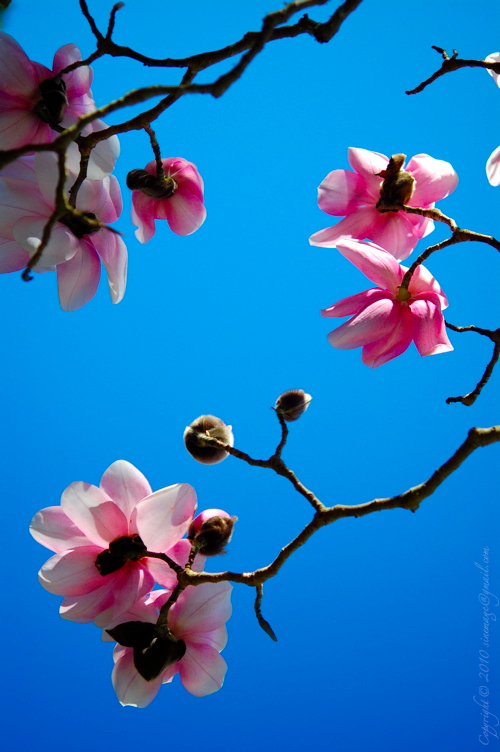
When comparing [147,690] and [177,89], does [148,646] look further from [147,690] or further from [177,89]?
[177,89]

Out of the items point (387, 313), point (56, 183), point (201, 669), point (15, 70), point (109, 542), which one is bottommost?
point (201, 669)

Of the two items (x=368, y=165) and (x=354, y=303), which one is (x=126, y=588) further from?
(x=368, y=165)

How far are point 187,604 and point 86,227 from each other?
11.5 inches

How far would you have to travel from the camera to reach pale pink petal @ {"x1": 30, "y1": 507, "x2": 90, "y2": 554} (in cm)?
49

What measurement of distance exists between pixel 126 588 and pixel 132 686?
7 centimetres

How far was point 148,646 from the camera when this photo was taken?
44 centimetres

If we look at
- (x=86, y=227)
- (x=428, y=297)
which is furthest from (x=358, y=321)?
(x=86, y=227)

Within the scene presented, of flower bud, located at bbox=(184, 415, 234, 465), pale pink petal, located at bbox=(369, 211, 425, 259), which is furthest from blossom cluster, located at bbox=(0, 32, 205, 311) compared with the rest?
pale pink petal, located at bbox=(369, 211, 425, 259)

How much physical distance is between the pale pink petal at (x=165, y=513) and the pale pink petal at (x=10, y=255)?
20 centimetres

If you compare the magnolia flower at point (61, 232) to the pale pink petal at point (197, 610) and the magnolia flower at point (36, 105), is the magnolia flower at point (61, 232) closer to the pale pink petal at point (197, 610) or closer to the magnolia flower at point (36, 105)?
the magnolia flower at point (36, 105)

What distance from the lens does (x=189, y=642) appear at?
19.2 inches

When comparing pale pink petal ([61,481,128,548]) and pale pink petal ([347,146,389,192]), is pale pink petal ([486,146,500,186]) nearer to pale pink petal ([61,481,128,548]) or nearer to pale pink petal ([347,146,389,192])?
pale pink petal ([347,146,389,192])

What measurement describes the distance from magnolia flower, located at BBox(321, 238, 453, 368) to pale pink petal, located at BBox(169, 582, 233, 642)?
0.68ft

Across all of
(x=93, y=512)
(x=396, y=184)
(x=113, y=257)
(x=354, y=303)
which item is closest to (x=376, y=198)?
(x=396, y=184)
